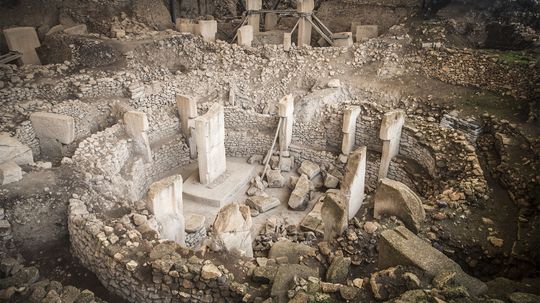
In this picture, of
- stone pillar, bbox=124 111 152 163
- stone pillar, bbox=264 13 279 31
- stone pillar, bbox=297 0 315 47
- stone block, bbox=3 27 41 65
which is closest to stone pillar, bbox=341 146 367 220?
stone pillar, bbox=124 111 152 163

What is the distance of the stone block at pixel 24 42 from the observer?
34.3 ft

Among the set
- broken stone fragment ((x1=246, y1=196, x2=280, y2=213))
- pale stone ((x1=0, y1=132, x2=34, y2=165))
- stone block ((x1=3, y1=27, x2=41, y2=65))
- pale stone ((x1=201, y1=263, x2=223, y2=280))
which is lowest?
broken stone fragment ((x1=246, y1=196, x2=280, y2=213))

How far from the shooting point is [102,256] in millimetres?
5594

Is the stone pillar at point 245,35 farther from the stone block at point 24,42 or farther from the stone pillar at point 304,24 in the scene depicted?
the stone block at point 24,42

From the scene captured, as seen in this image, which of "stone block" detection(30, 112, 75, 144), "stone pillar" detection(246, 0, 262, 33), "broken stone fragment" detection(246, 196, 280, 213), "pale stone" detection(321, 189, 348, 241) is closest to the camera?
"pale stone" detection(321, 189, 348, 241)

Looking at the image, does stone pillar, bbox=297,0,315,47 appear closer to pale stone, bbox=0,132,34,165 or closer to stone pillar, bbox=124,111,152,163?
stone pillar, bbox=124,111,152,163

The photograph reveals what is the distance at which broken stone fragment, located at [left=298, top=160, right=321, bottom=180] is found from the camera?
32.7 feet

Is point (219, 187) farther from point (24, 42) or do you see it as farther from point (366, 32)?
point (366, 32)

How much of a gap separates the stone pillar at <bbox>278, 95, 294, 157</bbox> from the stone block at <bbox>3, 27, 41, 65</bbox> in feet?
23.4

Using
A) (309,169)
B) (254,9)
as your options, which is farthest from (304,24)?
(309,169)

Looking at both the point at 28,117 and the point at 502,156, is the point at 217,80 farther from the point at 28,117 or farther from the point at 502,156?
the point at 502,156

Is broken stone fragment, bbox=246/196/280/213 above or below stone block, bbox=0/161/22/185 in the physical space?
below

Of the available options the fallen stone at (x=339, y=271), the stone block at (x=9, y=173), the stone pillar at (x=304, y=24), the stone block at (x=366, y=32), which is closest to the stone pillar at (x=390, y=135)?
the fallen stone at (x=339, y=271)

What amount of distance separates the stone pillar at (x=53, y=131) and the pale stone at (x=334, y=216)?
17.9ft
